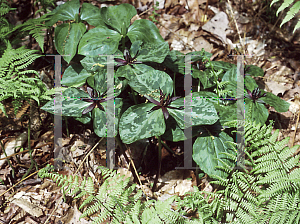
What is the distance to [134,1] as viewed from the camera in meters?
3.24

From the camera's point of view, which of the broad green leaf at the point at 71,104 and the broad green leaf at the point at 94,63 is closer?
the broad green leaf at the point at 71,104

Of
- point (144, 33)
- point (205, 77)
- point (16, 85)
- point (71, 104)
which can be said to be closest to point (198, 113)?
point (205, 77)

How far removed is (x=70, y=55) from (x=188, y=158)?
1.41 metres

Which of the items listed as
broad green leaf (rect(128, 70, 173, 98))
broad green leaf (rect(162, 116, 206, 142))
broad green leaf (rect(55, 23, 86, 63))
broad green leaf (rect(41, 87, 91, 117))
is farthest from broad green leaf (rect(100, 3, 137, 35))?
broad green leaf (rect(162, 116, 206, 142))

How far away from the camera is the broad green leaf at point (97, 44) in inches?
81.5

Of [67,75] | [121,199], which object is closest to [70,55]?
[67,75]

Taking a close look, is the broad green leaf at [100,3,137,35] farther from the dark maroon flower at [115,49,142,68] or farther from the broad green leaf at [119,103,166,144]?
the broad green leaf at [119,103,166,144]

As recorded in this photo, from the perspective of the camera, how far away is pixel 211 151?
1.93m

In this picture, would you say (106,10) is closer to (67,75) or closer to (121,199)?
(67,75)

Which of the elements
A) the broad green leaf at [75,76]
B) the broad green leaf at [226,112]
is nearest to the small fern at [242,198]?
the broad green leaf at [226,112]

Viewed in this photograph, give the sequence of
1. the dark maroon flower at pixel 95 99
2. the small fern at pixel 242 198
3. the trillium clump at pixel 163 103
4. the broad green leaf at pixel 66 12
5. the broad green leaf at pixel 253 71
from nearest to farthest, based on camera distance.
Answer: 1. the small fern at pixel 242 198
2. the trillium clump at pixel 163 103
3. the dark maroon flower at pixel 95 99
4. the broad green leaf at pixel 66 12
5. the broad green leaf at pixel 253 71

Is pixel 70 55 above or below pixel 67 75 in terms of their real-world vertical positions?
above

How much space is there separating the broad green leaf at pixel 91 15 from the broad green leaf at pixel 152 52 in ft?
1.79

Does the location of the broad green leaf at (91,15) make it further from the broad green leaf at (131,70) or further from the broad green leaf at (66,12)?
the broad green leaf at (131,70)
